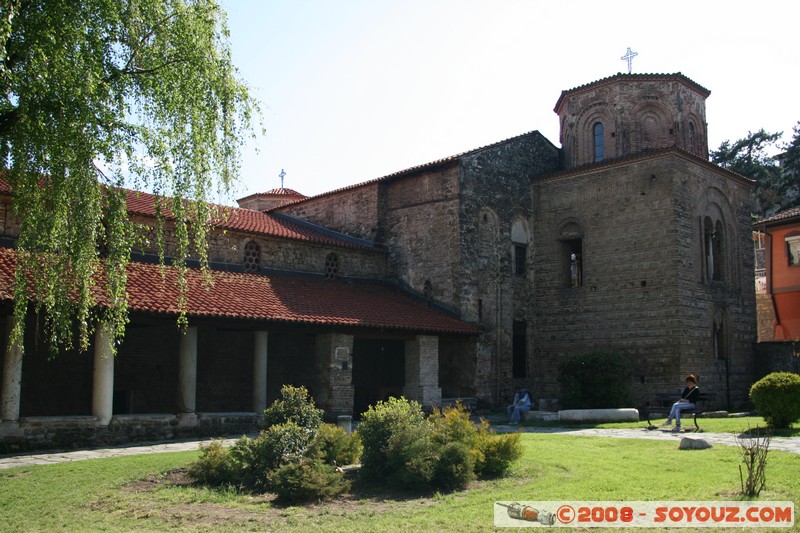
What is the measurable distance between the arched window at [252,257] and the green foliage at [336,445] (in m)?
10.0

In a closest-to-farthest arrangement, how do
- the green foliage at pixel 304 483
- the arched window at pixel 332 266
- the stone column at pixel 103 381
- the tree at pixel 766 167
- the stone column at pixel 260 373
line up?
the green foliage at pixel 304 483, the stone column at pixel 103 381, the stone column at pixel 260 373, the arched window at pixel 332 266, the tree at pixel 766 167


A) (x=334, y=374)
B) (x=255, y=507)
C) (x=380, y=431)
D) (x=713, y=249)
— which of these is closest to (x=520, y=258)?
(x=713, y=249)

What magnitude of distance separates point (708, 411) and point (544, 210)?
769 cm

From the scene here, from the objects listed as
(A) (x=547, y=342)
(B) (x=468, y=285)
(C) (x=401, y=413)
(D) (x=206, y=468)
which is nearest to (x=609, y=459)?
(C) (x=401, y=413)

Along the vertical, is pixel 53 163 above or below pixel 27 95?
below

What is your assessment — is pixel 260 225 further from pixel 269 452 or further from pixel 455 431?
pixel 455 431

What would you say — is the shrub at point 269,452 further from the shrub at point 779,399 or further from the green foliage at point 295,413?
the shrub at point 779,399

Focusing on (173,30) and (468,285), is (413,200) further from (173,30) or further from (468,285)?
(173,30)

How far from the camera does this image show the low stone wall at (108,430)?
12227 millimetres

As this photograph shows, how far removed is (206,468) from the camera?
890cm

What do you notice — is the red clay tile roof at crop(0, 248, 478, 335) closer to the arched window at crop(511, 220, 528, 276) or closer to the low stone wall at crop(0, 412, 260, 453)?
the low stone wall at crop(0, 412, 260, 453)

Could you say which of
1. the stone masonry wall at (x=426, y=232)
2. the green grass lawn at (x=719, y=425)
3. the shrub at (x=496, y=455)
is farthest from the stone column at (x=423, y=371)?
the shrub at (x=496, y=455)

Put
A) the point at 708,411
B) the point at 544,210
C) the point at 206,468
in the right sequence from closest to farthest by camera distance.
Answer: the point at 206,468, the point at 708,411, the point at 544,210

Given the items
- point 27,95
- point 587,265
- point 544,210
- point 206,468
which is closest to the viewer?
point 27,95
